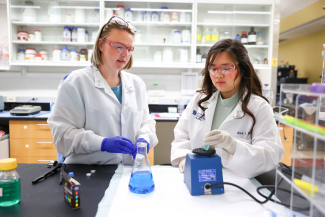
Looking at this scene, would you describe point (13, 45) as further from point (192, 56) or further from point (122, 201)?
point (122, 201)

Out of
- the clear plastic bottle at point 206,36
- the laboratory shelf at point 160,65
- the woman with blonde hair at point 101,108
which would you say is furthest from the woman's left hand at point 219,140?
the clear plastic bottle at point 206,36

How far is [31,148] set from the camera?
9.52 ft

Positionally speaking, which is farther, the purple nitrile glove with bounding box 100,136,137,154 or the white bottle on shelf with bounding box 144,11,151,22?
the white bottle on shelf with bounding box 144,11,151,22

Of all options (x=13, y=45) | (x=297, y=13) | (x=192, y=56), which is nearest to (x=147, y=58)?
(x=192, y=56)

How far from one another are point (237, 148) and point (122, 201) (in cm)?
57

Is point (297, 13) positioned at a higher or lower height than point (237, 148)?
higher

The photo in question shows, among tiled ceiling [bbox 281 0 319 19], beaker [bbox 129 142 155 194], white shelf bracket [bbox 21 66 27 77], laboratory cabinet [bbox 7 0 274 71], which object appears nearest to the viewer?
beaker [bbox 129 142 155 194]

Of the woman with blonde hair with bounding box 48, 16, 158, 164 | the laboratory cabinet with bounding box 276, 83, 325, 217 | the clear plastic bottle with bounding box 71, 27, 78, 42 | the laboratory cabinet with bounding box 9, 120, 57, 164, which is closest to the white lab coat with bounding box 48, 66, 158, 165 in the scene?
the woman with blonde hair with bounding box 48, 16, 158, 164

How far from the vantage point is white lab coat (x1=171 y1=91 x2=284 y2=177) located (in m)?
1.12

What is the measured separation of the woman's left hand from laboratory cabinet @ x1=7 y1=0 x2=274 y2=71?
7.60 feet

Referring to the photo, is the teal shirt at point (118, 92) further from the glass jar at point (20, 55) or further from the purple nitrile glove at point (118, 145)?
the glass jar at point (20, 55)

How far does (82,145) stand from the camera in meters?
1.35

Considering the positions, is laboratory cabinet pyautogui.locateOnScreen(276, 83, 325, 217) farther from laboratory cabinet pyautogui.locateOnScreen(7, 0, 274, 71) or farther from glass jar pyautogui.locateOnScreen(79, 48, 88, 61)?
glass jar pyautogui.locateOnScreen(79, 48, 88, 61)

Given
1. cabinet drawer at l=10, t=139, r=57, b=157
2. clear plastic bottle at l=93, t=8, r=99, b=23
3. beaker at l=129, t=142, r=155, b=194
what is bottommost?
cabinet drawer at l=10, t=139, r=57, b=157
